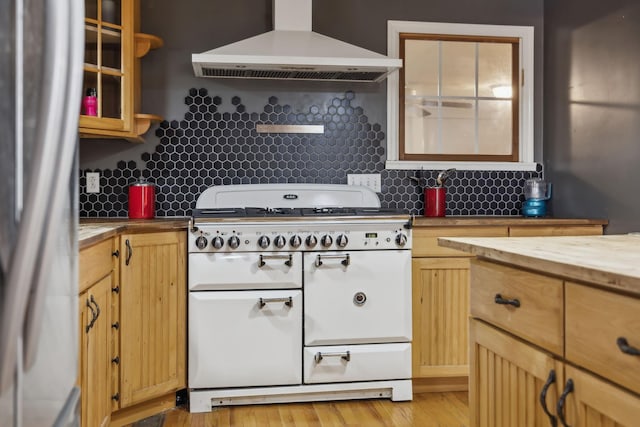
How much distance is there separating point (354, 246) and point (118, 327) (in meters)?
1.09

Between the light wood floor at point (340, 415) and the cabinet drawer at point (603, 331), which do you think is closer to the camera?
the cabinet drawer at point (603, 331)

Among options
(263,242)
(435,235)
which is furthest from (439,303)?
(263,242)

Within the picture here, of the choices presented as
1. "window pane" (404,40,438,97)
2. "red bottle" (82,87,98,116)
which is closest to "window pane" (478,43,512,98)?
"window pane" (404,40,438,97)

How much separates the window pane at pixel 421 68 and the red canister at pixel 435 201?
62 centimetres

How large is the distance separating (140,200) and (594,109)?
7.86 feet

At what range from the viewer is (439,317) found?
292cm

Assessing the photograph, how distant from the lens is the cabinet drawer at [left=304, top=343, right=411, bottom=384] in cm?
278

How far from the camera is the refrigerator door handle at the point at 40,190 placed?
2.04 ft

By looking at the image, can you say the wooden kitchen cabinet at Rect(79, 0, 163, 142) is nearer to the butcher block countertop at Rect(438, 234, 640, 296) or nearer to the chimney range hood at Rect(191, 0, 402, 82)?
the chimney range hood at Rect(191, 0, 402, 82)

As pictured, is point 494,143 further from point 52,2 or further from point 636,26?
point 52,2

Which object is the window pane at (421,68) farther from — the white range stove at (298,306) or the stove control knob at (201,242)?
the stove control knob at (201,242)

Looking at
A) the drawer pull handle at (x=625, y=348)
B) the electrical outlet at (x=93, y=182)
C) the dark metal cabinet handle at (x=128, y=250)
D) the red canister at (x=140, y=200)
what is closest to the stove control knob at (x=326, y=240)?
the dark metal cabinet handle at (x=128, y=250)

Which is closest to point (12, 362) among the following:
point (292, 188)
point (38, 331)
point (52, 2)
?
point (38, 331)

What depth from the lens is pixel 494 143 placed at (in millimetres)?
3693
